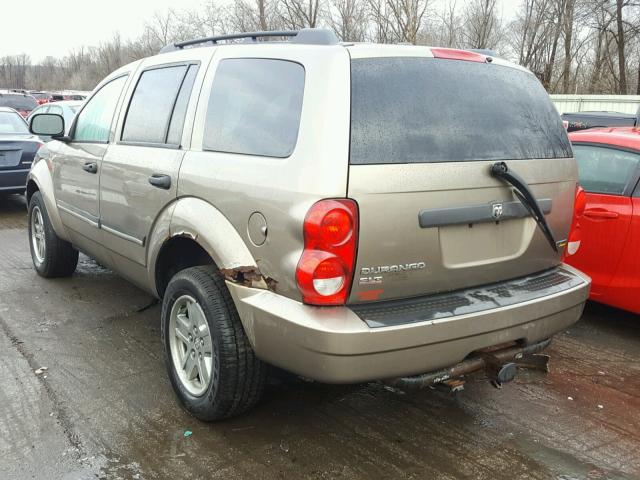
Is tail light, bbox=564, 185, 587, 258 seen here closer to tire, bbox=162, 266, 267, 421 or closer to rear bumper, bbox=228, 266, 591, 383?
rear bumper, bbox=228, 266, 591, 383

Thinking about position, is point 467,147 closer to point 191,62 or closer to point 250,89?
point 250,89

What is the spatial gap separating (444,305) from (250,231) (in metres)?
0.94

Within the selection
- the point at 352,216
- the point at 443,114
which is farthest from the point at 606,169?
the point at 352,216

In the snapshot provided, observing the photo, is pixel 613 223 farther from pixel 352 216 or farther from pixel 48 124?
pixel 48 124

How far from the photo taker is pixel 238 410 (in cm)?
309

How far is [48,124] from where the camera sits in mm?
4840

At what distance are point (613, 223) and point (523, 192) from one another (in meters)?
1.90

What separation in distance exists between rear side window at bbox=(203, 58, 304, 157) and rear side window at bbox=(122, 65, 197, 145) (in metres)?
0.31

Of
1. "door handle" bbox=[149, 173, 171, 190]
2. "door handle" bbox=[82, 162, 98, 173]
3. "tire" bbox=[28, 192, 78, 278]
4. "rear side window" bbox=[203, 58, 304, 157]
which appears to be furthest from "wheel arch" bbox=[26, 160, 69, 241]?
"rear side window" bbox=[203, 58, 304, 157]

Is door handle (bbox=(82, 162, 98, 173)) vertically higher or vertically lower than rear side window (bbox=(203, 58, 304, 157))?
lower

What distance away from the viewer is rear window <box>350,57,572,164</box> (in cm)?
261

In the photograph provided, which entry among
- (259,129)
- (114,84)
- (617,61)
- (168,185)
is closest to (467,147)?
(259,129)

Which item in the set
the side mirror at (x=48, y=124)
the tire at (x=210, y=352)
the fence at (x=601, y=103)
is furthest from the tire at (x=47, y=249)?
the fence at (x=601, y=103)

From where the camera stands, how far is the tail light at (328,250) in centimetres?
247
